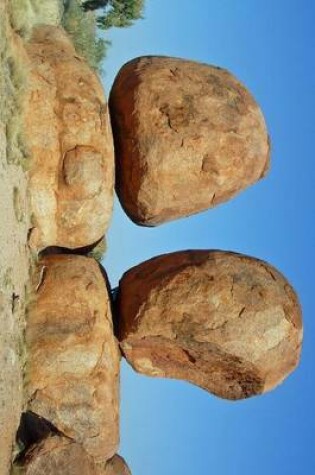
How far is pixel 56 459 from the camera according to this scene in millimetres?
8320

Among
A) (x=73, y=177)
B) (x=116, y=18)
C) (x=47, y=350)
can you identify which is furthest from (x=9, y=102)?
Answer: (x=116, y=18)

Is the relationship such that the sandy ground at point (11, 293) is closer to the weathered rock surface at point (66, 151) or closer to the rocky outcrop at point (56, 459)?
the rocky outcrop at point (56, 459)

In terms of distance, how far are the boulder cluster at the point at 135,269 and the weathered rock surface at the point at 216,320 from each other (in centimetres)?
2

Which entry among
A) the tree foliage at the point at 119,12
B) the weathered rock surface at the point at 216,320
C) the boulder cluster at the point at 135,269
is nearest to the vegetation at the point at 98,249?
the boulder cluster at the point at 135,269

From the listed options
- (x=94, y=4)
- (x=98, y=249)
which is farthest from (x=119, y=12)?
(x=98, y=249)

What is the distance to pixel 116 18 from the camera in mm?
30703

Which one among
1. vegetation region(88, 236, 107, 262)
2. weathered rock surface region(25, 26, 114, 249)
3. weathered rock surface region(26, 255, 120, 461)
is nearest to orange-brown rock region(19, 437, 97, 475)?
weathered rock surface region(26, 255, 120, 461)

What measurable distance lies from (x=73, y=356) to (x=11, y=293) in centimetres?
124

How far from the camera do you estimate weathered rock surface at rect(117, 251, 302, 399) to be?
9.12 metres

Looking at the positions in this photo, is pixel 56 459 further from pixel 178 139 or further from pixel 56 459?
pixel 178 139

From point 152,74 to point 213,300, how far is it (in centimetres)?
331

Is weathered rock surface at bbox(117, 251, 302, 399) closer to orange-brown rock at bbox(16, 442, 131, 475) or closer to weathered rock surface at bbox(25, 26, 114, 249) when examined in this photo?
weathered rock surface at bbox(25, 26, 114, 249)

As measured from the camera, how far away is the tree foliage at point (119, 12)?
100.0 feet

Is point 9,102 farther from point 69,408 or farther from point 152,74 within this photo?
point 69,408
